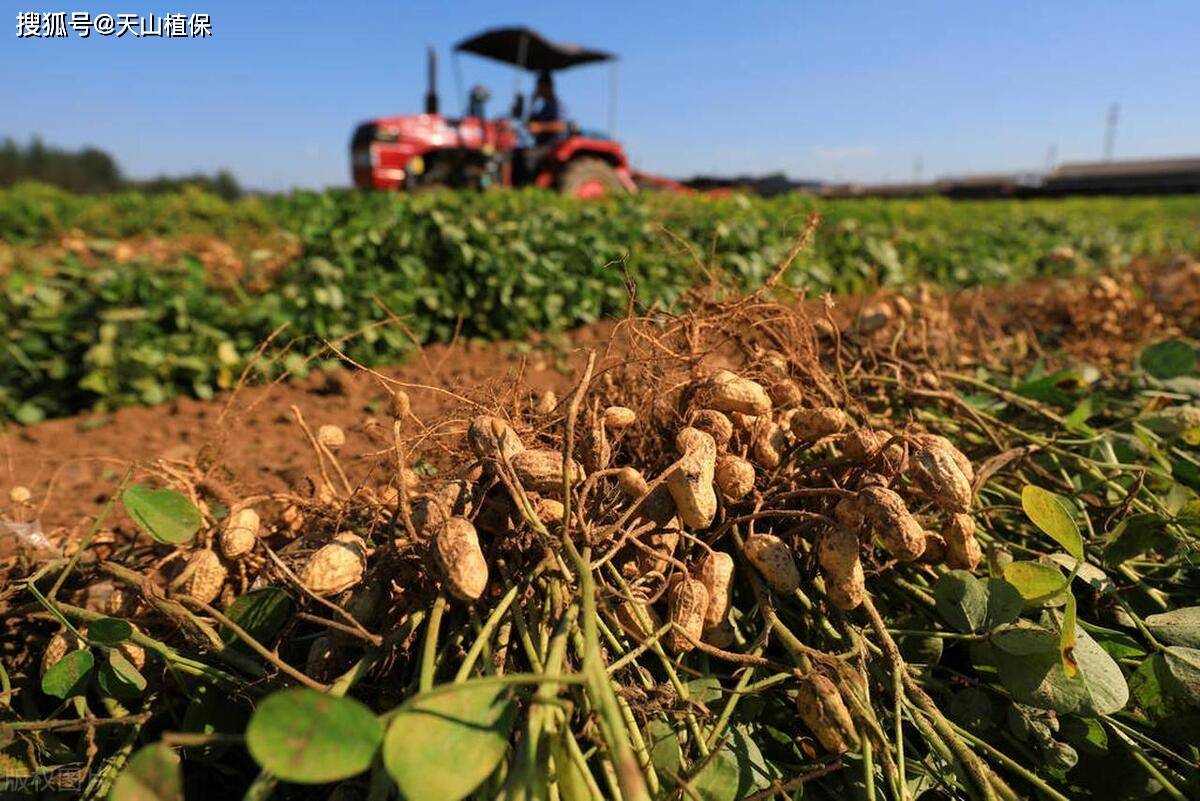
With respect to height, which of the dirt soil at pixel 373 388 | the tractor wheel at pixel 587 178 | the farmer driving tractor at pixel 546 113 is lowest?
the dirt soil at pixel 373 388

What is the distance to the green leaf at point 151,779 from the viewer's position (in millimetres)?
539

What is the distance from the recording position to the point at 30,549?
109 centimetres

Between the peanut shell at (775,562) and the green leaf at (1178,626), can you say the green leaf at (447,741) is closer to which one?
the peanut shell at (775,562)

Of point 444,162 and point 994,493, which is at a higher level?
point 444,162

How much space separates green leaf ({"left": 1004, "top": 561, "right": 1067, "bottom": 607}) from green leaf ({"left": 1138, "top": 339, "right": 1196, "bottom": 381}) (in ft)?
4.11

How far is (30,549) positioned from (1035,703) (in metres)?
1.43

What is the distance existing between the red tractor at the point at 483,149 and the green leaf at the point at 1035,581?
24.0 feet

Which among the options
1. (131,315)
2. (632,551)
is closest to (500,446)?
(632,551)

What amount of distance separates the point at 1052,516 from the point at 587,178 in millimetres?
8312

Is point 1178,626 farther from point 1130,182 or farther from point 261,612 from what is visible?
point 1130,182

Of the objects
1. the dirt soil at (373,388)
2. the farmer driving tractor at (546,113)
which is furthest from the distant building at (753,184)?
the dirt soil at (373,388)

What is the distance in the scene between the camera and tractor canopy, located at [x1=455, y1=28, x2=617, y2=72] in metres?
8.84

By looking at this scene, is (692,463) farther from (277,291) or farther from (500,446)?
(277,291)

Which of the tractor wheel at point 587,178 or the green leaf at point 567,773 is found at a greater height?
the tractor wheel at point 587,178
